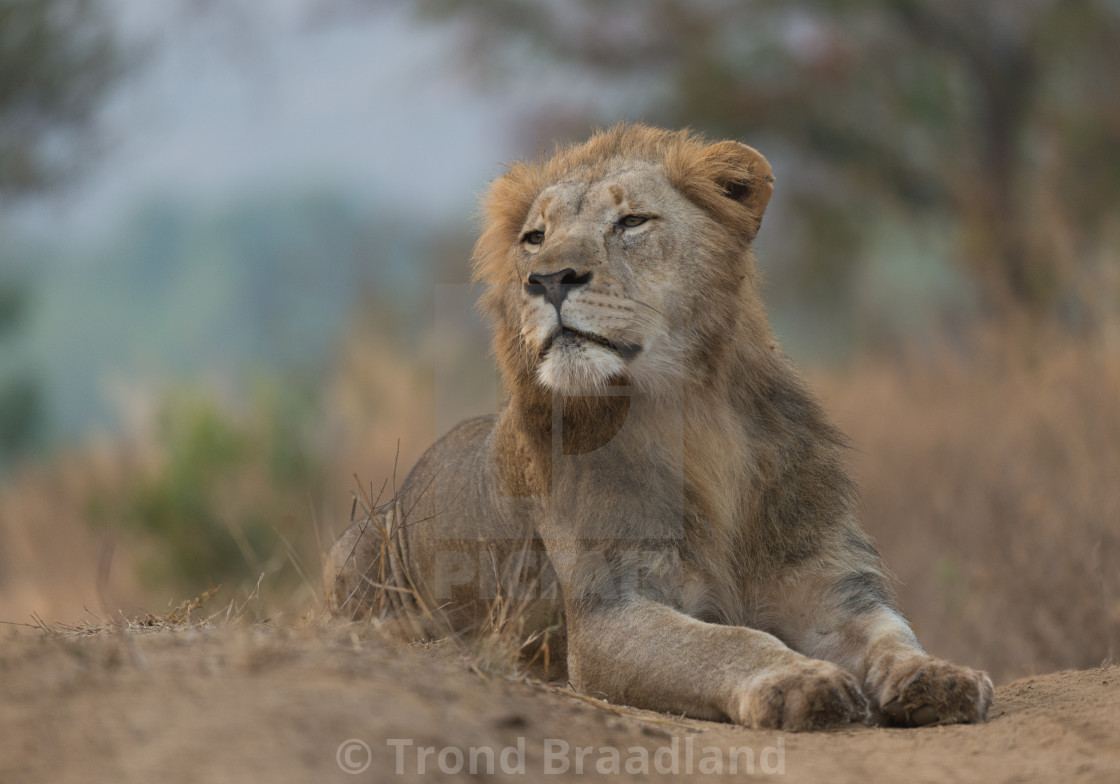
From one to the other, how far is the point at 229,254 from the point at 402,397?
12017cm

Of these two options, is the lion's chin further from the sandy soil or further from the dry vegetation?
the sandy soil

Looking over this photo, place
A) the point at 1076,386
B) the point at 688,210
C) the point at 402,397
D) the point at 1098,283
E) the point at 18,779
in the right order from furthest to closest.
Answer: the point at 402,397 → the point at 1098,283 → the point at 1076,386 → the point at 688,210 → the point at 18,779

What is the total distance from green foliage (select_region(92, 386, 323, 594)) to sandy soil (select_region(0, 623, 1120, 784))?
28.9 feet

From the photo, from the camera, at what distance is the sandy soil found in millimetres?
2395

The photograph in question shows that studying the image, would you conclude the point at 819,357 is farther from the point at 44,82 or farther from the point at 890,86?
the point at 44,82

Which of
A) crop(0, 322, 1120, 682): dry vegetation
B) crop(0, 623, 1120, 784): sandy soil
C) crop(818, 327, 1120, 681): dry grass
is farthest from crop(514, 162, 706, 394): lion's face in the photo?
crop(818, 327, 1120, 681): dry grass

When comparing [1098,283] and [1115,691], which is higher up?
[1098,283]

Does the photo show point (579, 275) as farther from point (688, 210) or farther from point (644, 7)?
point (644, 7)

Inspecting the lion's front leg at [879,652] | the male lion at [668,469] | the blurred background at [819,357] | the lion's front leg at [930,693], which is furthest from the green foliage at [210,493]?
the lion's front leg at [930,693]

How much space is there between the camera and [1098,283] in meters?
9.85

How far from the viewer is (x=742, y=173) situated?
14.9 ft

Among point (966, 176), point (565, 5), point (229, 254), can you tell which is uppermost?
point (565, 5)

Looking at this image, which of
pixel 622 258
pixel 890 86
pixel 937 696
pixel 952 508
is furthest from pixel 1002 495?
pixel 890 86

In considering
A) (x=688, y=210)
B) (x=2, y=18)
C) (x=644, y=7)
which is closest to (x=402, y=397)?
(x=644, y=7)
